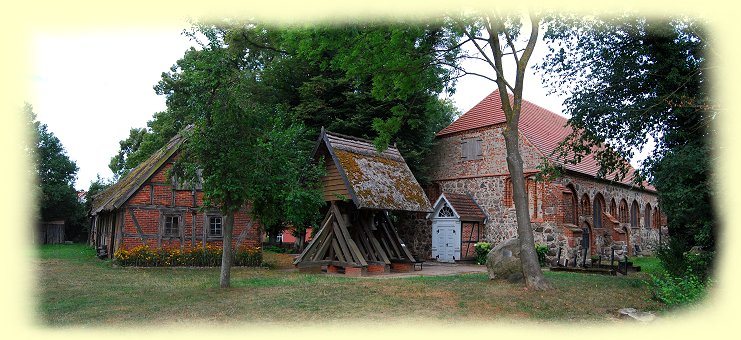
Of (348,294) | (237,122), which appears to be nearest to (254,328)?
(348,294)

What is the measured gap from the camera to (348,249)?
17.8 metres

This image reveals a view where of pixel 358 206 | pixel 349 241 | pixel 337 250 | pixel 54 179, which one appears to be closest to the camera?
pixel 358 206

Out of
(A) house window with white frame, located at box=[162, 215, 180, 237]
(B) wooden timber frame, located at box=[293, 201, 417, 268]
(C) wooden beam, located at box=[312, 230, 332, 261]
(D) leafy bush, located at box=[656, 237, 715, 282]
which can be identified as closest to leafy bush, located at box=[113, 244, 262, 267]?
(A) house window with white frame, located at box=[162, 215, 180, 237]

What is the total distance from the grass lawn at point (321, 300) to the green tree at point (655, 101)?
2.26 metres

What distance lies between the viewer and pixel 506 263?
13578 mm

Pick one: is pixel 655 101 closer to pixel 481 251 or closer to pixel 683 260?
pixel 683 260

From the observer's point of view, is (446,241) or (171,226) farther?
(446,241)

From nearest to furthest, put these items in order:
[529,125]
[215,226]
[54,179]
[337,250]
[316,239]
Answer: [337,250] < [316,239] < [215,226] < [529,125] < [54,179]

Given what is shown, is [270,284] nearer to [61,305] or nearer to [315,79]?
[61,305]

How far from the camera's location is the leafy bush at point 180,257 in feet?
63.7

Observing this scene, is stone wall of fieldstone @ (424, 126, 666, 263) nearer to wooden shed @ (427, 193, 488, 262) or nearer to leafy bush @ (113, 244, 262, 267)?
wooden shed @ (427, 193, 488, 262)

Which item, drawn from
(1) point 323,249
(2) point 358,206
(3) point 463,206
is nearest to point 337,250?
(1) point 323,249

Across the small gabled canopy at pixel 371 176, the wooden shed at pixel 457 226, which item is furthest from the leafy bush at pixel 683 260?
the wooden shed at pixel 457 226

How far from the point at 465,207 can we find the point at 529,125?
5296 mm
